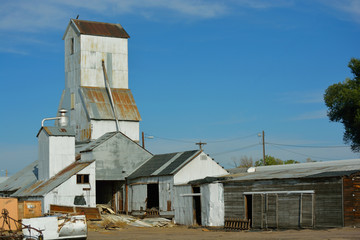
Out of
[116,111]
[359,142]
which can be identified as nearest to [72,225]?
[116,111]

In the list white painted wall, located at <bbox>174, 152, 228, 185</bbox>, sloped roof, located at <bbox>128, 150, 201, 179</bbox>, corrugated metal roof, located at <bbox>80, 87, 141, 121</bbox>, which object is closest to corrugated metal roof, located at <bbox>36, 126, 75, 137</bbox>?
sloped roof, located at <bbox>128, 150, 201, 179</bbox>

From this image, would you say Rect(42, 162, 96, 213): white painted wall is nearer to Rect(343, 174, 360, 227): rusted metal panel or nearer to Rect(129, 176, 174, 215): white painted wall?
Rect(129, 176, 174, 215): white painted wall

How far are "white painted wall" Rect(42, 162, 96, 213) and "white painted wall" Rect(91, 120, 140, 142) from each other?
10971 millimetres

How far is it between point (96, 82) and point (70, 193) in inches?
688

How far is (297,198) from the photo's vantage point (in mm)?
33344

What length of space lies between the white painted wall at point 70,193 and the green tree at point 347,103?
3072 cm

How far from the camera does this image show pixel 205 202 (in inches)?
1555

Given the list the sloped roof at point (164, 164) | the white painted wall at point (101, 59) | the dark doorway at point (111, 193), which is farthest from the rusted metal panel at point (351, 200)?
the white painted wall at point (101, 59)

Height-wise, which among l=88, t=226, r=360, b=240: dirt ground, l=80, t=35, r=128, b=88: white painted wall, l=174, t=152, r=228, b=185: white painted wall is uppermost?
l=80, t=35, r=128, b=88: white painted wall

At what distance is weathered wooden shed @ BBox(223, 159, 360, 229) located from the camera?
31125 millimetres

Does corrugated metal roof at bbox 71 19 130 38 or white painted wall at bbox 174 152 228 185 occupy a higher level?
corrugated metal roof at bbox 71 19 130 38

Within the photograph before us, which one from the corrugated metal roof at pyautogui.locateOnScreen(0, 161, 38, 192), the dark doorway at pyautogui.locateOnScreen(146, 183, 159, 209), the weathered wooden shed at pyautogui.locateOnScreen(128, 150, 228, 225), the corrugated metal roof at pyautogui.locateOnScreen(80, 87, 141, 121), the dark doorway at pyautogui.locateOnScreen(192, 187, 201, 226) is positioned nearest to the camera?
the dark doorway at pyautogui.locateOnScreen(192, 187, 201, 226)

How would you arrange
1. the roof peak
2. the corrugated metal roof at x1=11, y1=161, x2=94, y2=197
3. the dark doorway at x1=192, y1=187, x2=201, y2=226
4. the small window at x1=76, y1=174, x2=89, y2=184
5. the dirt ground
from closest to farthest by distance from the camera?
the dirt ground < the dark doorway at x1=192, y1=187, x2=201, y2=226 < the corrugated metal roof at x1=11, y1=161, x2=94, y2=197 < the small window at x1=76, y1=174, x2=89, y2=184 < the roof peak

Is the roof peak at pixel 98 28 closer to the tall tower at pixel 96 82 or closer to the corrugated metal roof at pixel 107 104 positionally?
the tall tower at pixel 96 82
